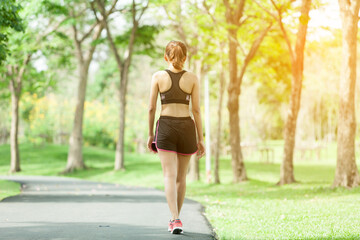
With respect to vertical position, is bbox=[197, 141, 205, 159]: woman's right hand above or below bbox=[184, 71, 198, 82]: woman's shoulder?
below

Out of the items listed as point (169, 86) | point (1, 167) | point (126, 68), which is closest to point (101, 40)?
point (126, 68)

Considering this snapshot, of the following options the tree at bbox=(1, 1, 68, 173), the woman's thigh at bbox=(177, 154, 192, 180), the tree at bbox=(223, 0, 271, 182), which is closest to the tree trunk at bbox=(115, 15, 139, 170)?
the tree at bbox=(1, 1, 68, 173)

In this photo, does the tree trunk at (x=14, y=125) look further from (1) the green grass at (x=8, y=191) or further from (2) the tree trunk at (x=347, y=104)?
(2) the tree trunk at (x=347, y=104)

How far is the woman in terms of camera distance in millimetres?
6775

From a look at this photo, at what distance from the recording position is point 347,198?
482 inches

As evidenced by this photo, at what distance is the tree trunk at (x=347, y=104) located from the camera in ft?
46.0

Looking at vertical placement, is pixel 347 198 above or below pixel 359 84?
below

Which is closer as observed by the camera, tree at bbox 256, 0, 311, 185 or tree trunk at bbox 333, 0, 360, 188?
tree trunk at bbox 333, 0, 360, 188

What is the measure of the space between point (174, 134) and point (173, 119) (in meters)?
0.18

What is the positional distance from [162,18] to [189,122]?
20.1 m

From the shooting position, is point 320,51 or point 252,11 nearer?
point 252,11

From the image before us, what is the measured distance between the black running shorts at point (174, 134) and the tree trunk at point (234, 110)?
13.3m

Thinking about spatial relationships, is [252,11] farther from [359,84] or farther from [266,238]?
[359,84]

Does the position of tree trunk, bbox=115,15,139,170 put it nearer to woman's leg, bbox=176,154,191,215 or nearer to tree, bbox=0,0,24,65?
tree, bbox=0,0,24,65
